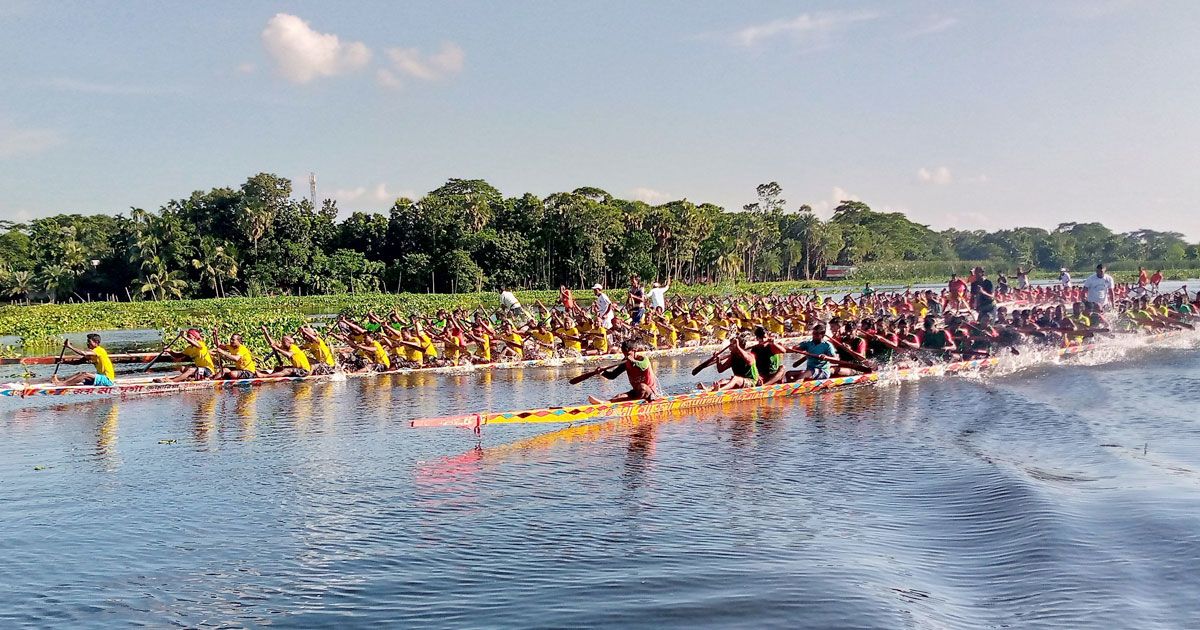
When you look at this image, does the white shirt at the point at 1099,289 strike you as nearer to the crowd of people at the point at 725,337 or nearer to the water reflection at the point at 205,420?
the crowd of people at the point at 725,337

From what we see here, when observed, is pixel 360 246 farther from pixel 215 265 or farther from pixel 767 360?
pixel 767 360

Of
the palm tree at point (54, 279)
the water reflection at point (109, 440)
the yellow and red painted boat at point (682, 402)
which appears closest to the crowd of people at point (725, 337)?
the yellow and red painted boat at point (682, 402)

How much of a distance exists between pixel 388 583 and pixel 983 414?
37.4ft

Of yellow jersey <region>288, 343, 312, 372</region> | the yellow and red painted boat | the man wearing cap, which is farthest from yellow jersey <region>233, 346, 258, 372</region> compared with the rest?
the man wearing cap

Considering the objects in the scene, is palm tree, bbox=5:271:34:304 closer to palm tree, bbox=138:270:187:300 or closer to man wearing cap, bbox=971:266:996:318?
palm tree, bbox=138:270:187:300

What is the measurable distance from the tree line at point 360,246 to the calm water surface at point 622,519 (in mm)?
52024

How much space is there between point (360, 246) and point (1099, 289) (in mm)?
56624

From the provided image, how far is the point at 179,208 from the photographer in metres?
68.5

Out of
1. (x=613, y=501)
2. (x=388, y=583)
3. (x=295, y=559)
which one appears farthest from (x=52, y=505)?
(x=613, y=501)

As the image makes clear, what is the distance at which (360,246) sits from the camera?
7106 cm

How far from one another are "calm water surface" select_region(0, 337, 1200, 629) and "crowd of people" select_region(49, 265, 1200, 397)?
2045mm

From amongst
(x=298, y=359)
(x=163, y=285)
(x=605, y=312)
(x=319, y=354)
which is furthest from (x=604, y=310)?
(x=163, y=285)

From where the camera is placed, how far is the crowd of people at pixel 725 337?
711 inches

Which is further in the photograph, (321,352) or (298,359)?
(321,352)
